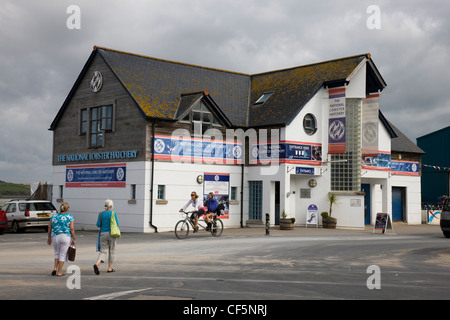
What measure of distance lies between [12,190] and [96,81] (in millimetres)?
65367

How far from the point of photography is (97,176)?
2880 centimetres

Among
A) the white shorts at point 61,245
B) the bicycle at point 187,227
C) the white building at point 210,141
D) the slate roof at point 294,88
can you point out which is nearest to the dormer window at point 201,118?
the white building at point 210,141

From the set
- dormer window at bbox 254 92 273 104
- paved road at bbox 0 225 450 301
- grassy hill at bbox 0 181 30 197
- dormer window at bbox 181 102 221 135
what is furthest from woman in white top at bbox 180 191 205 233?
grassy hill at bbox 0 181 30 197

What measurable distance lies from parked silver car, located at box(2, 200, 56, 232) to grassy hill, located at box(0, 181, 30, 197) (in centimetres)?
5553

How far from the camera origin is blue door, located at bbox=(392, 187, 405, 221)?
3678 cm

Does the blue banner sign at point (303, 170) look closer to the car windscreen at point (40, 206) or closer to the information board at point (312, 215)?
the information board at point (312, 215)

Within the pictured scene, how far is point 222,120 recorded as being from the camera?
29219mm

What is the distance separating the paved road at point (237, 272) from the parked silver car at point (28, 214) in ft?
21.6

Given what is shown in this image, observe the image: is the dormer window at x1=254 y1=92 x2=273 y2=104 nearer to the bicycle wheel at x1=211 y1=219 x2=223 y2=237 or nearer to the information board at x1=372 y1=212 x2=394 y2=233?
the information board at x1=372 y1=212 x2=394 y2=233

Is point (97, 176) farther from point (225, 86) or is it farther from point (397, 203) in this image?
point (397, 203)

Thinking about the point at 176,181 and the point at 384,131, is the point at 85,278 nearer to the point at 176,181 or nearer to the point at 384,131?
the point at 176,181

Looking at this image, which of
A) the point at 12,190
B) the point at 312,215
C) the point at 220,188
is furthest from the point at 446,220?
the point at 12,190

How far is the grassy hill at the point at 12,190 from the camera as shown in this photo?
83.1 metres
